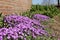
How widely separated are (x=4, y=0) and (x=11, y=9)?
0.70 m

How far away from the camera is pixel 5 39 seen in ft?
14.3

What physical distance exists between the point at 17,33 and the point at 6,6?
450cm

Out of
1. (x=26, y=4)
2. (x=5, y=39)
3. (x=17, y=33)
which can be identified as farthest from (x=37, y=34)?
(x=26, y=4)

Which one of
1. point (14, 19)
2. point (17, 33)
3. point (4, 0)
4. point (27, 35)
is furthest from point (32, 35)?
point (4, 0)

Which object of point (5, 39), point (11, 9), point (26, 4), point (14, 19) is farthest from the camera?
point (26, 4)

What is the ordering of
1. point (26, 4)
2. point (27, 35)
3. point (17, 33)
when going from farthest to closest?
1. point (26, 4)
2. point (27, 35)
3. point (17, 33)

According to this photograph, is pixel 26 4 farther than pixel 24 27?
Yes

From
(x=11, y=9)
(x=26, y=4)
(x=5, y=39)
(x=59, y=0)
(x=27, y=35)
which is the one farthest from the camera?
(x=59, y=0)

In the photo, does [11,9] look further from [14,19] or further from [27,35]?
[27,35]

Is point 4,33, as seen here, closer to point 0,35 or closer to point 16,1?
point 0,35

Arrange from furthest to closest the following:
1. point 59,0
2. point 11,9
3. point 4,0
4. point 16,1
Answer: point 59,0, point 16,1, point 11,9, point 4,0

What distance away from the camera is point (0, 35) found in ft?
14.4

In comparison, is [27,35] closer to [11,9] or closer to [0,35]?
[0,35]

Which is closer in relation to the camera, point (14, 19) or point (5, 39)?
point (5, 39)
